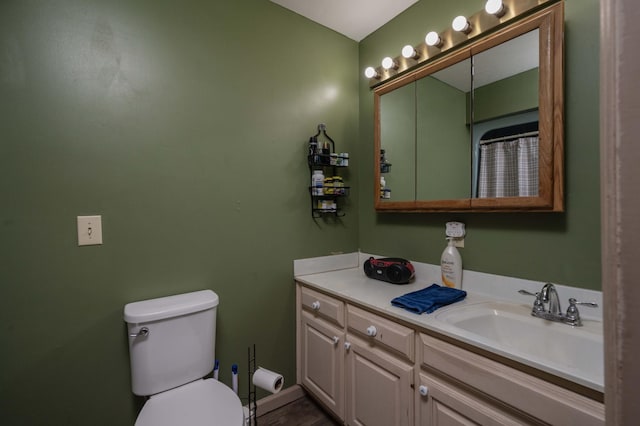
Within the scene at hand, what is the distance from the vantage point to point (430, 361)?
1.06 m

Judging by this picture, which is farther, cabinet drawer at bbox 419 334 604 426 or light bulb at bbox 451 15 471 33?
light bulb at bbox 451 15 471 33

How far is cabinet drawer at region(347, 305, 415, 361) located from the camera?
1.13m

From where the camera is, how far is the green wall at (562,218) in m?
1.09

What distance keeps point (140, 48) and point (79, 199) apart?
74cm

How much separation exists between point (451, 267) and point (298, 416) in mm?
1203

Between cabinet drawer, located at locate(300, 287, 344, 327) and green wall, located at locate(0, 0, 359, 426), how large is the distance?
Result: 5.2 inches

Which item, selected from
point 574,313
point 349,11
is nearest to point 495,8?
point 349,11

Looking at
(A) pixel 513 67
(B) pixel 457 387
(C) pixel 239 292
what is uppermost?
(A) pixel 513 67

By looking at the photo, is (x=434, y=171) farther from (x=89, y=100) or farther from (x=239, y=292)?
(x=89, y=100)

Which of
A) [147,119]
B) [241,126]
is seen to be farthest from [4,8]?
[241,126]

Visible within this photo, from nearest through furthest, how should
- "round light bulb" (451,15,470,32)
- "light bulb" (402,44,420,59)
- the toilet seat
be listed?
the toilet seat, "round light bulb" (451,15,470,32), "light bulb" (402,44,420,59)

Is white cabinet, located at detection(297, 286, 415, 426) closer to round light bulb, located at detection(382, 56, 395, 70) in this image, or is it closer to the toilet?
the toilet

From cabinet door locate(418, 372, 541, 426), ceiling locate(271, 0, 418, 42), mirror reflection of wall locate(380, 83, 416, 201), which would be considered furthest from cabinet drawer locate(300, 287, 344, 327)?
ceiling locate(271, 0, 418, 42)

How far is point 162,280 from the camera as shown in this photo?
1.40 metres
